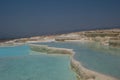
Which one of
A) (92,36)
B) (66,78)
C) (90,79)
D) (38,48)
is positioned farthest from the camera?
(92,36)

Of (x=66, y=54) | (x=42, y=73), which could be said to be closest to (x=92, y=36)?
(x=66, y=54)

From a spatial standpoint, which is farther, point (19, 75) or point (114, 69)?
point (19, 75)

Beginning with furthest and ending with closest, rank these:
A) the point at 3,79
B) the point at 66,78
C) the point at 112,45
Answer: the point at 112,45 < the point at 3,79 < the point at 66,78

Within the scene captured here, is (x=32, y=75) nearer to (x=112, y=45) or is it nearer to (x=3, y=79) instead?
(x=3, y=79)

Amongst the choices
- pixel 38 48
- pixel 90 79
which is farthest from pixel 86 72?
pixel 38 48

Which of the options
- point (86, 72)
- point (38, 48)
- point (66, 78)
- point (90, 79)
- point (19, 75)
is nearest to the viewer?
point (90, 79)

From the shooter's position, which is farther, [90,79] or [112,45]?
[112,45]

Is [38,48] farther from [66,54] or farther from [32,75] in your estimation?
[32,75]

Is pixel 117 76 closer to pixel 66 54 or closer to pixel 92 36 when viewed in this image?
pixel 66 54

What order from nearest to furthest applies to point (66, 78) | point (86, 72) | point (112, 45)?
point (86, 72), point (66, 78), point (112, 45)
